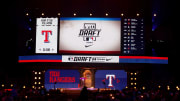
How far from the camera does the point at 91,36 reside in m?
22.5

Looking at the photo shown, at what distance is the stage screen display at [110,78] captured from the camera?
2409cm

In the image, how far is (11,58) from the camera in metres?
25.7

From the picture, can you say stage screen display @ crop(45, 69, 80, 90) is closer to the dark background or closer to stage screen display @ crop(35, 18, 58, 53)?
the dark background

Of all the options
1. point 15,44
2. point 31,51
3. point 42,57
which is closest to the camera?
point 42,57

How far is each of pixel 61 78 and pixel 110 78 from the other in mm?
3912

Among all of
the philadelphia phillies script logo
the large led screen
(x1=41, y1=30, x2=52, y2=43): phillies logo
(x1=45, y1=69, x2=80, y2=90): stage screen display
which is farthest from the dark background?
(x1=45, y1=69, x2=80, y2=90): stage screen display

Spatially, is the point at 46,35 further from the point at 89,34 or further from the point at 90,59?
the point at 90,59

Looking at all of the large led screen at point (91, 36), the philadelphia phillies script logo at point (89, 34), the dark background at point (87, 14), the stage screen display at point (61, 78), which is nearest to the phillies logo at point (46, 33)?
the large led screen at point (91, 36)

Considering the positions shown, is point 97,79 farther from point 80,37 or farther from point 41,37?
point 41,37

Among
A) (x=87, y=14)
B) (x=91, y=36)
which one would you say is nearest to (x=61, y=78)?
(x=91, y=36)

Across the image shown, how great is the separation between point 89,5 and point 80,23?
284 cm

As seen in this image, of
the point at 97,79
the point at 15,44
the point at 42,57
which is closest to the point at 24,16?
the point at 15,44

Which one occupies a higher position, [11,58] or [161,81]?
[11,58]

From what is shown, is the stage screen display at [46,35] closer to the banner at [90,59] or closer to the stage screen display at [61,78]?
the banner at [90,59]
